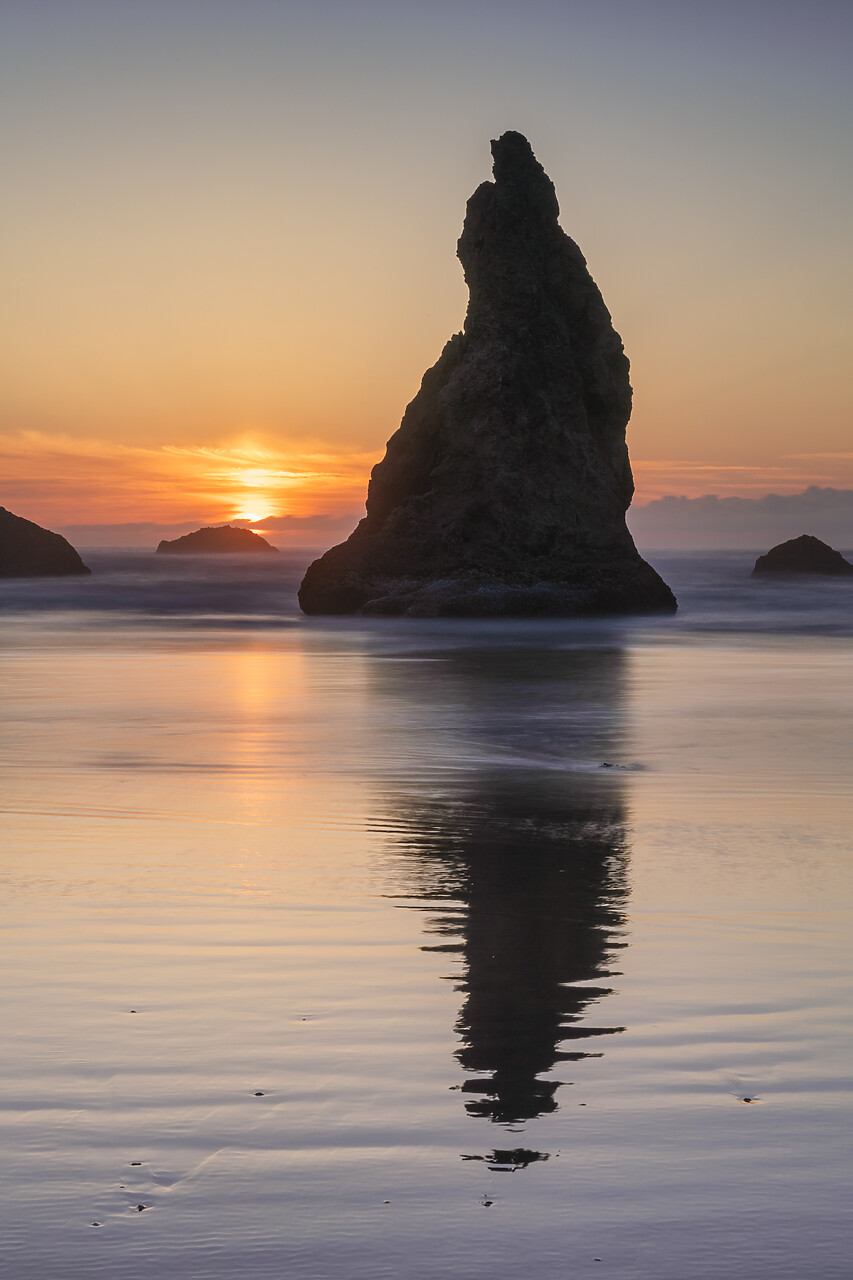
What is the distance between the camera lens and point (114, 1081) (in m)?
4.09

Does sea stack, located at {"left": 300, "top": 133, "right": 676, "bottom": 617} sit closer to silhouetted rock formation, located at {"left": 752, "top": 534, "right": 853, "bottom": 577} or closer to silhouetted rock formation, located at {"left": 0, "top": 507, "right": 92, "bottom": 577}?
silhouetted rock formation, located at {"left": 752, "top": 534, "right": 853, "bottom": 577}

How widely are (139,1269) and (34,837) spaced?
5.62 m

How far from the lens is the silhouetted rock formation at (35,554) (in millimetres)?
119000

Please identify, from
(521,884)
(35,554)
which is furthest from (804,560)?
(521,884)

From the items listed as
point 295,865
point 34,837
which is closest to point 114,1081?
point 295,865

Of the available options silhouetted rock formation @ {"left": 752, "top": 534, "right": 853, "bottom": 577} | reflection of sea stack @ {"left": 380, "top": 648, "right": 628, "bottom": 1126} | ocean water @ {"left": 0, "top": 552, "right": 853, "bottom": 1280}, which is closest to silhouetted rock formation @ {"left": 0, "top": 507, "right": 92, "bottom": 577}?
silhouetted rock formation @ {"left": 752, "top": 534, "right": 853, "bottom": 577}

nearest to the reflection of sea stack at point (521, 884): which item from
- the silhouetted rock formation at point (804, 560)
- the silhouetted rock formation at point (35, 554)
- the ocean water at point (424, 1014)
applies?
the ocean water at point (424, 1014)

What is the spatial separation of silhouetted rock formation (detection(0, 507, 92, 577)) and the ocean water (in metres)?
111

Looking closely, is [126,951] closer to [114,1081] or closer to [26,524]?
[114,1081]

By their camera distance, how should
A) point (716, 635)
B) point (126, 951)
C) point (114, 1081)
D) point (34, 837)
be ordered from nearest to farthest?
point (114, 1081) → point (126, 951) → point (34, 837) → point (716, 635)

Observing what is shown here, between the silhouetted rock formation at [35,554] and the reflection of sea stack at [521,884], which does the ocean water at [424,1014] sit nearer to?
the reflection of sea stack at [521,884]

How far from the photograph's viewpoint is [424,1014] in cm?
481

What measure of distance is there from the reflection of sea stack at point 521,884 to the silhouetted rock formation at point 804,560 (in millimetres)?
99802

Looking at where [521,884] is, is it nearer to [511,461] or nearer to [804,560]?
[511,461]
